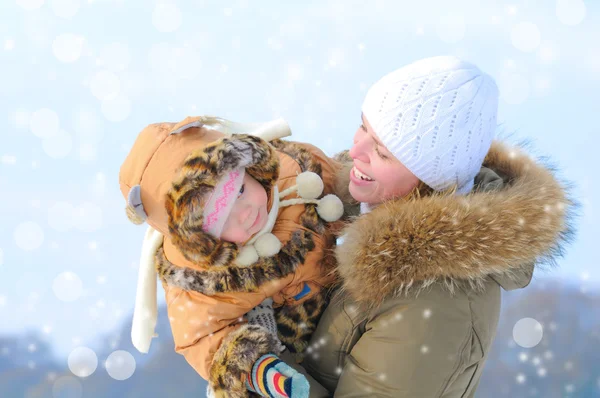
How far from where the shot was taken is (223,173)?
1.26 m

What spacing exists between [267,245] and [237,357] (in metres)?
0.29

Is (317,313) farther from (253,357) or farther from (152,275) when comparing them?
(152,275)

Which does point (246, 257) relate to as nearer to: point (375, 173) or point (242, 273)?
point (242, 273)

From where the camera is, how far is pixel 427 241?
49.7 inches

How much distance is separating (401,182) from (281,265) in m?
0.40

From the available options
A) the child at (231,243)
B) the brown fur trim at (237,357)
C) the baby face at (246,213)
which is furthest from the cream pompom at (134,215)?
the brown fur trim at (237,357)

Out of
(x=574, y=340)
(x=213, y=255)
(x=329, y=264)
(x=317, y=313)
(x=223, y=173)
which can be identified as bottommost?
(x=574, y=340)

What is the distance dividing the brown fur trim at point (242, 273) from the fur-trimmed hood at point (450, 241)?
0.13 m

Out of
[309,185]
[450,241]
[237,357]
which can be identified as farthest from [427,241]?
[237,357]

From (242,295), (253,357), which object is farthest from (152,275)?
(253,357)

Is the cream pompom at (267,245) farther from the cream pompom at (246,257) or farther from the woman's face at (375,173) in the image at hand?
the woman's face at (375,173)

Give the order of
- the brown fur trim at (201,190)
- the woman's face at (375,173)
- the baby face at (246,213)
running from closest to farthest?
the brown fur trim at (201,190) < the baby face at (246,213) < the woman's face at (375,173)

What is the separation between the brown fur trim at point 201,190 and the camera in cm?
122

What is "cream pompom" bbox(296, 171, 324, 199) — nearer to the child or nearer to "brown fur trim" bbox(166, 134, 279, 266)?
the child
